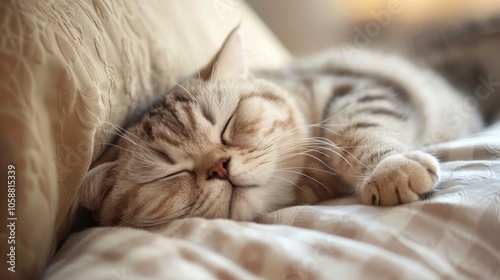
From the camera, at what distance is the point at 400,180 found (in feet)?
2.60

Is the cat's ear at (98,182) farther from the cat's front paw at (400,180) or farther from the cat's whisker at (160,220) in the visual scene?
the cat's front paw at (400,180)

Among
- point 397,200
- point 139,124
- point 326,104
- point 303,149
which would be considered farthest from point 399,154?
point 139,124

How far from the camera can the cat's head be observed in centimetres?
90

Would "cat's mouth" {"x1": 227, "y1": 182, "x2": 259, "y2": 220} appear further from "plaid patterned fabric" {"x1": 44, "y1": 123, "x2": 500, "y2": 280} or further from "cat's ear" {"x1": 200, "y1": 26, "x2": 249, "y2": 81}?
"cat's ear" {"x1": 200, "y1": 26, "x2": 249, "y2": 81}

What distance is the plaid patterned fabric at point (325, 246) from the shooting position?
0.59 m

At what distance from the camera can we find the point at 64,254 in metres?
0.72

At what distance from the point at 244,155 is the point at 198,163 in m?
0.11

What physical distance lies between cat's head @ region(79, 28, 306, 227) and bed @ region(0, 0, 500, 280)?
111 mm

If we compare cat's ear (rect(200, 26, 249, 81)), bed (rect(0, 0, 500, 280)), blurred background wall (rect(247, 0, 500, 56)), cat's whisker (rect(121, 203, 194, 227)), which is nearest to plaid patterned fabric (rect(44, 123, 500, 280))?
bed (rect(0, 0, 500, 280))

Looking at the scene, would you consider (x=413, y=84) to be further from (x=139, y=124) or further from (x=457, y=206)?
(x=139, y=124)

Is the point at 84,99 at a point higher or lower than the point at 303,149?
higher

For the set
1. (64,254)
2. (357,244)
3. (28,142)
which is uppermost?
(28,142)

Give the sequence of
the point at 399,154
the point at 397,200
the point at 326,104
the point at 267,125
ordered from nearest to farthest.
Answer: the point at 397,200, the point at 399,154, the point at 267,125, the point at 326,104

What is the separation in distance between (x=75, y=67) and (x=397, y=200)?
26.2 inches
